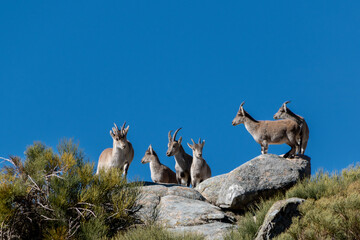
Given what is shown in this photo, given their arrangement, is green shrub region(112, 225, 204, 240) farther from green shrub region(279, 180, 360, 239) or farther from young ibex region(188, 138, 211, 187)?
young ibex region(188, 138, 211, 187)

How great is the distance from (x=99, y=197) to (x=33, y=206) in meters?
1.68

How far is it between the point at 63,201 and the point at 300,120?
9.73 meters

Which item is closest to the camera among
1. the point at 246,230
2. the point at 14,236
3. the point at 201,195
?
the point at 14,236

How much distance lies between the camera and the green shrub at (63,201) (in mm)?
13484

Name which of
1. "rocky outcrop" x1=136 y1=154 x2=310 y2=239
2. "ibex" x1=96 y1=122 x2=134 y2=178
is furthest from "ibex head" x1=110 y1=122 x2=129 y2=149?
"rocky outcrop" x1=136 y1=154 x2=310 y2=239

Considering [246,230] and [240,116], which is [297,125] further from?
[246,230]

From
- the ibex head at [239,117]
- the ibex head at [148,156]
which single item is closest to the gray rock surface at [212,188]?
the ibex head at [239,117]

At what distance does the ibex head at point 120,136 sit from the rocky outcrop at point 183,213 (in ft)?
8.03

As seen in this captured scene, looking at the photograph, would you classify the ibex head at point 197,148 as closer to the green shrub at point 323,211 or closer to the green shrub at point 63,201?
the green shrub at point 323,211

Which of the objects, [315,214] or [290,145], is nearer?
[315,214]

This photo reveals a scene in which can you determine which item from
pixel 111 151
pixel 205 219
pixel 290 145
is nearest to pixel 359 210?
pixel 205 219

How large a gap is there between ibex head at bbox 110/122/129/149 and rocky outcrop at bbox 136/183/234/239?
8.03ft

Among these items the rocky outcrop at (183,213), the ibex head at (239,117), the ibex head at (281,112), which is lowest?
the rocky outcrop at (183,213)

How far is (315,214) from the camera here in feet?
44.2
